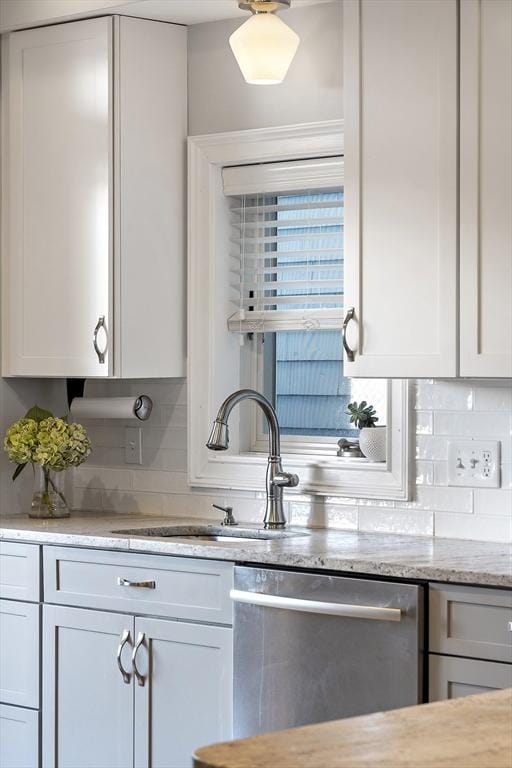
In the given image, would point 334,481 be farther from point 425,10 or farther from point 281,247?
point 425,10

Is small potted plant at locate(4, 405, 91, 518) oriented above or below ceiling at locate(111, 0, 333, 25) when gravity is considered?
below

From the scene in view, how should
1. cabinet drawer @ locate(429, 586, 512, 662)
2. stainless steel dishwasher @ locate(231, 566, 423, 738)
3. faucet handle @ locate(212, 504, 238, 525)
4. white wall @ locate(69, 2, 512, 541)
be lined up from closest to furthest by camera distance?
cabinet drawer @ locate(429, 586, 512, 662) → stainless steel dishwasher @ locate(231, 566, 423, 738) → white wall @ locate(69, 2, 512, 541) → faucet handle @ locate(212, 504, 238, 525)

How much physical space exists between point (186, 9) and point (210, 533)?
1585 millimetres

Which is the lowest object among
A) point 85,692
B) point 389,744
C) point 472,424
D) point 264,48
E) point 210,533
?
point 85,692

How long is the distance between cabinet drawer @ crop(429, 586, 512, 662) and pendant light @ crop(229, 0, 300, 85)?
1.44 m

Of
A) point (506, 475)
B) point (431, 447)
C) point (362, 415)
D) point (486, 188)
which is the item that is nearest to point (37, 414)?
point (362, 415)

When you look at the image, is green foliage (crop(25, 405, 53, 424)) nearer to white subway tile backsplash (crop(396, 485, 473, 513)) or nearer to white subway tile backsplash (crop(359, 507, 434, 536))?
white subway tile backsplash (crop(359, 507, 434, 536))

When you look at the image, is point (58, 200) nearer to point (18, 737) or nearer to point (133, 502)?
point (133, 502)

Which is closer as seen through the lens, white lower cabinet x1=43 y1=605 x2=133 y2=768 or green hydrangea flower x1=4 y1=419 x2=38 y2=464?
white lower cabinet x1=43 y1=605 x2=133 y2=768

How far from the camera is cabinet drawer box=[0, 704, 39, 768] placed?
3.30 m

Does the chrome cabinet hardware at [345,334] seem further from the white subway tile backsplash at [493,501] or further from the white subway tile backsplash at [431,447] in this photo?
the white subway tile backsplash at [493,501]

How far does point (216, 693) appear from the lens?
2990 mm

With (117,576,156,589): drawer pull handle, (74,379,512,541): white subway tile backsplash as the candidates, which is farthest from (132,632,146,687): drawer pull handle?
(74,379,512,541): white subway tile backsplash

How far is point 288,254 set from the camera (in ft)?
12.1
